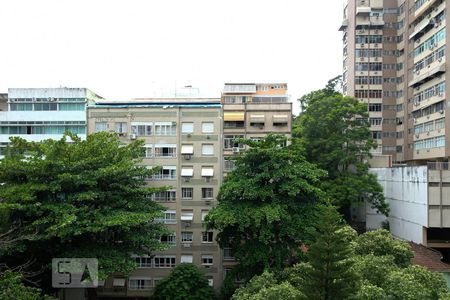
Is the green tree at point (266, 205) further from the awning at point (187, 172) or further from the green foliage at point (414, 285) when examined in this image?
the green foliage at point (414, 285)

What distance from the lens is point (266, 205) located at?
18188 mm

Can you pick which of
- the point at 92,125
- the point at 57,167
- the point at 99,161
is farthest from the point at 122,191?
the point at 92,125

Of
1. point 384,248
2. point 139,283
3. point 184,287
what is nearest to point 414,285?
point 384,248

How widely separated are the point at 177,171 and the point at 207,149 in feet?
6.95

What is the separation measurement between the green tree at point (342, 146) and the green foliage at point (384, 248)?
28.3 ft

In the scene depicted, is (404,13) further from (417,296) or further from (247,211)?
(417,296)

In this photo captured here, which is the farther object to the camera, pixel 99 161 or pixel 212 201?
pixel 212 201

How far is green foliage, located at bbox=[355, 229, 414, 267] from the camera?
56.8ft

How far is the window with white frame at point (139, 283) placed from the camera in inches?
905

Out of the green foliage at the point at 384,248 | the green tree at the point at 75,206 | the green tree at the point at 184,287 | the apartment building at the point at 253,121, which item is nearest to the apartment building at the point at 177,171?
the apartment building at the point at 253,121

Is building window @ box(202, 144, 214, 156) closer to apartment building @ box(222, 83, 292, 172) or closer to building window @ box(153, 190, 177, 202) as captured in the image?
apartment building @ box(222, 83, 292, 172)

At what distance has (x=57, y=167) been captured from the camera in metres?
17.6

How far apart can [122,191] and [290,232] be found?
780 centimetres

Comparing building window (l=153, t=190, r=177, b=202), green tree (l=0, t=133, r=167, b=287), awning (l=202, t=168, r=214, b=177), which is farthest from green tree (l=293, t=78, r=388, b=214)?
green tree (l=0, t=133, r=167, b=287)
